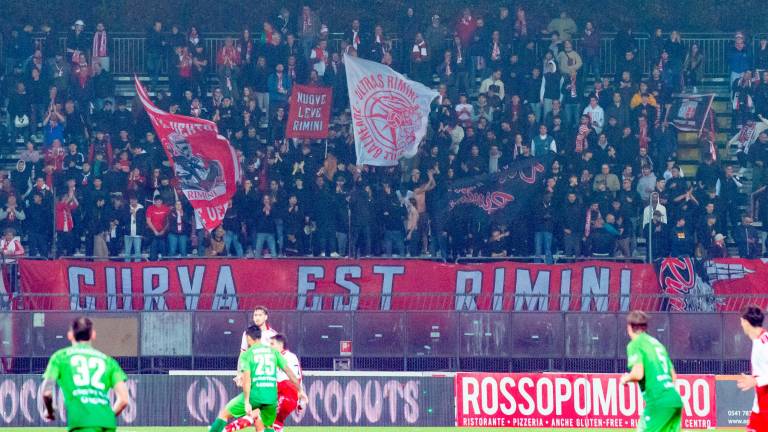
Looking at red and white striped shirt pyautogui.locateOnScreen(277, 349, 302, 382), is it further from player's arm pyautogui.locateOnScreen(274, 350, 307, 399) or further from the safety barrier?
the safety barrier

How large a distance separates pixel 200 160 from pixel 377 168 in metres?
3.58

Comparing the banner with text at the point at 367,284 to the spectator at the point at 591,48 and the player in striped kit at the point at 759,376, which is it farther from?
the player in striped kit at the point at 759,376

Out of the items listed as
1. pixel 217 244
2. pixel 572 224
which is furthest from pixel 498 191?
pixel 217 244

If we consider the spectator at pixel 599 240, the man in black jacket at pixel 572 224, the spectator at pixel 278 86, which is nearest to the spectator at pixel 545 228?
the man in black jacket at pixel 572 224

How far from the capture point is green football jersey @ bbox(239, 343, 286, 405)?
50.2ft

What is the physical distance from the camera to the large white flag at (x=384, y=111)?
28.5 m

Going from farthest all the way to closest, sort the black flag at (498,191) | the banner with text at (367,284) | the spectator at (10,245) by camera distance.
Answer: the black flag at (498,191) → the spectator at (10,245) → the banner with text at (367,284)

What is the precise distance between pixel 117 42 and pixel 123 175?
6652 millimetres

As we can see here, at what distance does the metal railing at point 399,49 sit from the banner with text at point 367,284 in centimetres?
750

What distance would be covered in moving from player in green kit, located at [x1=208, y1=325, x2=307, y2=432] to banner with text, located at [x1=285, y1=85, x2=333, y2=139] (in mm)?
14014

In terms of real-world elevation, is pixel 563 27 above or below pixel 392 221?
above

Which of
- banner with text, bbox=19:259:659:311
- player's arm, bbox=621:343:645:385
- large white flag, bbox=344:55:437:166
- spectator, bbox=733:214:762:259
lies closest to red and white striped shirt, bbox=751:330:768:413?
player's arm, bbox=621:343:645:385

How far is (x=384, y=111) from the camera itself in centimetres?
2886

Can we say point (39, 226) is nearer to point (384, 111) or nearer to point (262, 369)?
point (384, 111)
